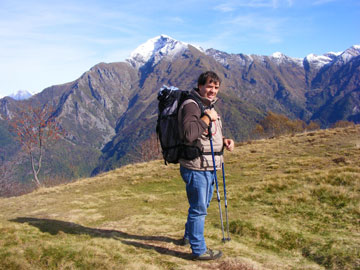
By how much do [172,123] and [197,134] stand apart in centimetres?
58

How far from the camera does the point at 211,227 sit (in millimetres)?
7715

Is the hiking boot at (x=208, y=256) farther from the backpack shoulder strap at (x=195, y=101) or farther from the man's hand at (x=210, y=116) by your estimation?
the backpack shoulder strap at (x=195, y=101)

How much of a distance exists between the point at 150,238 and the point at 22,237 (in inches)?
119

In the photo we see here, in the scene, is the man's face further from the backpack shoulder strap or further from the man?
the backpack shoulder strap

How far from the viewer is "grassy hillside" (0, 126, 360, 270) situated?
17.0ft

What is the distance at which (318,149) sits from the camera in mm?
19703

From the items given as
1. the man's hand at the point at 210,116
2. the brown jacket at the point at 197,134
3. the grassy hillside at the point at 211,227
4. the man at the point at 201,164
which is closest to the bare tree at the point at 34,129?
the grassy hillside at the point at 211,227

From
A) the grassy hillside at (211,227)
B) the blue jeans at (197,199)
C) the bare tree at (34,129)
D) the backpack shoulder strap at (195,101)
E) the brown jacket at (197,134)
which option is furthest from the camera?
the bare tree at (34,129)

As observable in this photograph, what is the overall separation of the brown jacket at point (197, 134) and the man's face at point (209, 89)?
0.14 metres

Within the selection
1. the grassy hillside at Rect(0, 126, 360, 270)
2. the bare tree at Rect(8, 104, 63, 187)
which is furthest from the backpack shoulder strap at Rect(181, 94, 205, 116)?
the bare tree at Rect(8, 104, 63, 187)

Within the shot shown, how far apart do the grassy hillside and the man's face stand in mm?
3019

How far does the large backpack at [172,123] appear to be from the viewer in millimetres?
5043

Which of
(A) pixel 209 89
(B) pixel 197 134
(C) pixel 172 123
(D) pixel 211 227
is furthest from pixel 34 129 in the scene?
(B) pixel 197 134

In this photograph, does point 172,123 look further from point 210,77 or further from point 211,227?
point 211,227
